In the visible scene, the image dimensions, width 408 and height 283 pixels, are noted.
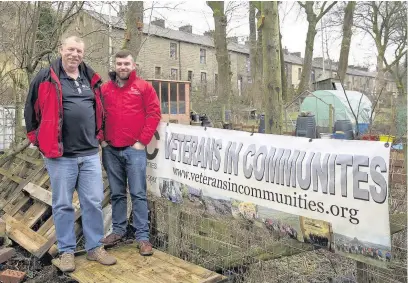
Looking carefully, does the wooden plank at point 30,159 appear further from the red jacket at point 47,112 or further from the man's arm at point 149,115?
the man's arm at point 149,115

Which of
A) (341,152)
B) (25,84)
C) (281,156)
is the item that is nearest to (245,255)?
(281,156)

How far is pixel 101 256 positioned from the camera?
374cm

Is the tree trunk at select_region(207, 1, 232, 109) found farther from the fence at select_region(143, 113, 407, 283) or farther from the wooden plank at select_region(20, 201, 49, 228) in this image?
the fence at select_region(143, 113, 407, 283)

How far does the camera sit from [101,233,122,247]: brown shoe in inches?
160

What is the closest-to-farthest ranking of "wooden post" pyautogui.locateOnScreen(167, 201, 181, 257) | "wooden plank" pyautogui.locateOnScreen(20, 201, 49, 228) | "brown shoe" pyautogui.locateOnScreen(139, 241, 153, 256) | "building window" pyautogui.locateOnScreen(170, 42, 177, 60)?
"brown shoe" pyautogui.locateOnScreen(139, 241, 153, 256), "wooden post" pyautogui.locateOnScreen(167, 201, 181, 257), "wooden plank" pyautogui.locateOnScreen(20, 201, 49, 228), "building window" pyautogui.locateOnScreen(170, 42, 177, 60)

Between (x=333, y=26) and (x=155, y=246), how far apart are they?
103 feet

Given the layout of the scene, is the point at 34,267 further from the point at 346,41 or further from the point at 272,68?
the point at 346,41

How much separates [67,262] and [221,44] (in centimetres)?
1620

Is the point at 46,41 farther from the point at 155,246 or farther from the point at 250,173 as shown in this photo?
the point at 250,173

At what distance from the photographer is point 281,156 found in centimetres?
309

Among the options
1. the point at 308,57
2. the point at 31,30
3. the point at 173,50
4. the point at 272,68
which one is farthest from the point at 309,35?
the point at 31,30

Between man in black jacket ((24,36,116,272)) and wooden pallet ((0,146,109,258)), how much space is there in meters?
0.55

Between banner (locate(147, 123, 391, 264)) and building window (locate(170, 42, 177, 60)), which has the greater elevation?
building window (locate(170, 42, 177, 60))

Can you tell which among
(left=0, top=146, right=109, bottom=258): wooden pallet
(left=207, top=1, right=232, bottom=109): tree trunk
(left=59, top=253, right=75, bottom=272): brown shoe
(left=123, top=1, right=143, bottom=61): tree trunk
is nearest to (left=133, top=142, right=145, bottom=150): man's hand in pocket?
(left=0, top=146, right=109, bottom=258): wooden pallet
